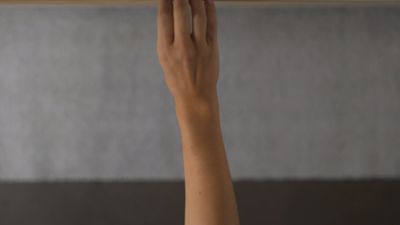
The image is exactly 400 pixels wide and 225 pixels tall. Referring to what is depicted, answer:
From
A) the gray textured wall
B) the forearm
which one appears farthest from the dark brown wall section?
the forearm

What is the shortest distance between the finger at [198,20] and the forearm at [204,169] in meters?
0.07

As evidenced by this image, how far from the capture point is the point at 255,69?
1022 mm

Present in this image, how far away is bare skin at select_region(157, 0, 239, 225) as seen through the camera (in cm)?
56

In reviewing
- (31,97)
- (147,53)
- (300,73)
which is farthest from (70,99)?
(300,73)

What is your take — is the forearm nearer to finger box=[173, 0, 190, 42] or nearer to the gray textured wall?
finger box=[173, 0, 190, 42]

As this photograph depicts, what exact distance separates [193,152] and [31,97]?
1.89 feet

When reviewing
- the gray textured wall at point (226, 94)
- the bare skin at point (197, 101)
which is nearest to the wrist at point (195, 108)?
the bare skin at point (197, 101)

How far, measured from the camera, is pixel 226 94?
1.03 metres

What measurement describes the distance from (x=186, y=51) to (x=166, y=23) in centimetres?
4

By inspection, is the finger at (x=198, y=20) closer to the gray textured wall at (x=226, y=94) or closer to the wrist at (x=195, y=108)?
the wrist at (x=195, y=108)

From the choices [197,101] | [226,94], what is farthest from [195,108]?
[226,94]

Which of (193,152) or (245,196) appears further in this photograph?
(245,196)

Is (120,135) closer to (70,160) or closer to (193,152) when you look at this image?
(70,160)

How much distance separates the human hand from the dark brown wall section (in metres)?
0.52
